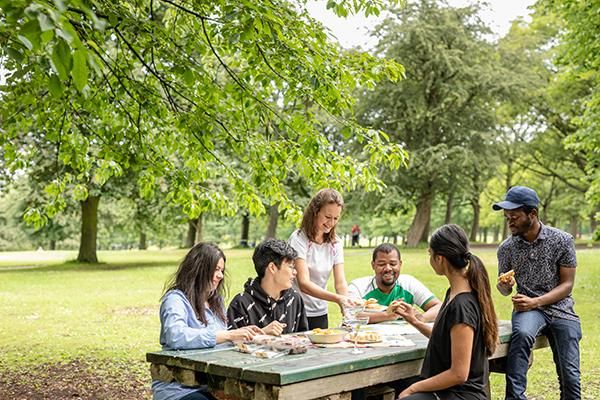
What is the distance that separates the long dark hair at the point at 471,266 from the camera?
12.7ft

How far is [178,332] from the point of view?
4.04m

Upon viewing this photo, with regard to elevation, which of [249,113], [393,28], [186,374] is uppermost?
[393,28]

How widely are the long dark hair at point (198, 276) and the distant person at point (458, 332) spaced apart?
4.59ft

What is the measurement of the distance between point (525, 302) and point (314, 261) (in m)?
1.63

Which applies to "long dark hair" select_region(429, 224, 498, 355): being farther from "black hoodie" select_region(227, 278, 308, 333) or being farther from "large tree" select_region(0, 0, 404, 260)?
"large tree" select_region(0, 0, 404, 260)

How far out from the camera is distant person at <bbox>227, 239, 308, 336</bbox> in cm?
465

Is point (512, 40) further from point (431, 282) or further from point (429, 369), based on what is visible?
point (429, 369)

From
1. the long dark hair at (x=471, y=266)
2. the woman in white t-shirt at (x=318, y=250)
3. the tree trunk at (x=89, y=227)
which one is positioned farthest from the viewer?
the tree trunk at (x=89, y=227)

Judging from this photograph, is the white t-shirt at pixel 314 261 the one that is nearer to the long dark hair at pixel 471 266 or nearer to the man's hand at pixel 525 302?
the man's hand at pixel 525 302

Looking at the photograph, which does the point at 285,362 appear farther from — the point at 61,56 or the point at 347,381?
the point at 61,56

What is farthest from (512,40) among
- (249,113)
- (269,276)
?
(269,276)

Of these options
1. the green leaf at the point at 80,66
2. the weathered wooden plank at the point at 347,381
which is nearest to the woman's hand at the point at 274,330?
the weathered wooden plank at the point at 347,381

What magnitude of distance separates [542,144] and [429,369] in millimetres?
33284

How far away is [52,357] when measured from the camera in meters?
9.48
